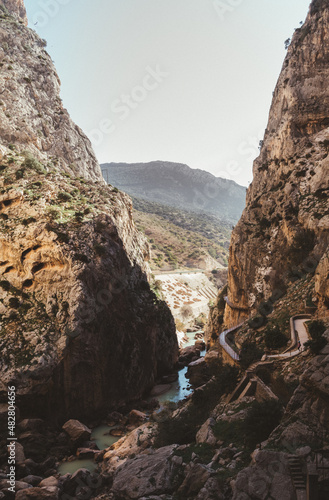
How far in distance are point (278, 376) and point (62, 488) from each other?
15309 mm

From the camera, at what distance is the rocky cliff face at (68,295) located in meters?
31.7

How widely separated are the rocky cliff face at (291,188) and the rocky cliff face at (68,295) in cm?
1356

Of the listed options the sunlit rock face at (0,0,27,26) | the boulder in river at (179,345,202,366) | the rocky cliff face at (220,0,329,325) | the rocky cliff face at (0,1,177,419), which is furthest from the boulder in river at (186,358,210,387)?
the sunlit rock face at (0,0,27,26)

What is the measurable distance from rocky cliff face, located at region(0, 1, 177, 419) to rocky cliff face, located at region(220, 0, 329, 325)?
13.6 meters

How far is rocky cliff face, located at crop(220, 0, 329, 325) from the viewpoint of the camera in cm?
3222

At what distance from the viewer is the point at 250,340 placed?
2462 cm

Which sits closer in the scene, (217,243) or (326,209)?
(326,209)

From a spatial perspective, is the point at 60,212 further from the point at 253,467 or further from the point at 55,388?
the point at 253,467

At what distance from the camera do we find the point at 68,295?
35.3m

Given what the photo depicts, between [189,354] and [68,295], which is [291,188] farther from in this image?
[189,354]

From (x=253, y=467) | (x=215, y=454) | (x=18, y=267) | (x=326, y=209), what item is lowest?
(x=215, y=454)

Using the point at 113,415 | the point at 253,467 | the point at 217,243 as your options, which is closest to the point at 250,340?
the point at 253,467

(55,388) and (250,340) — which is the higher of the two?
(250,340)

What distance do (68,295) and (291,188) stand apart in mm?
28002
